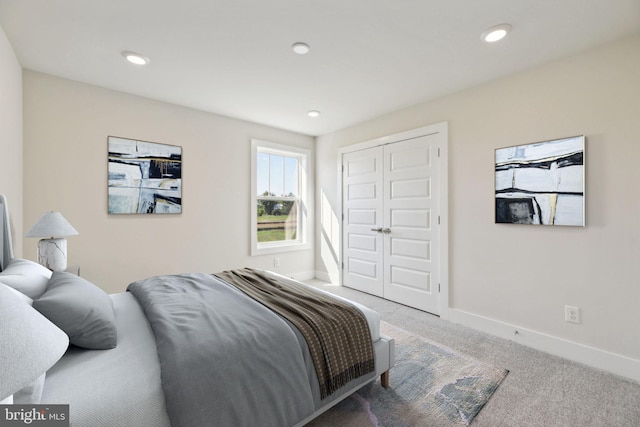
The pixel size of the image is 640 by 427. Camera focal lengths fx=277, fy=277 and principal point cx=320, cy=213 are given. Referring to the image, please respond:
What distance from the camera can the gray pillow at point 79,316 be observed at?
1207 millimetres

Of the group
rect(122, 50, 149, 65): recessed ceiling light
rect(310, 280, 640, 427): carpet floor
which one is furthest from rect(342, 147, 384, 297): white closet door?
rect(122, 50, 149, 65): recessed ceiling light

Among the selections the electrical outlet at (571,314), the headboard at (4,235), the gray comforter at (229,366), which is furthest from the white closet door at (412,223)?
the headboard at (4,235)

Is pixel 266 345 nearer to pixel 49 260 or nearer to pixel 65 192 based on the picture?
pixel 49 260

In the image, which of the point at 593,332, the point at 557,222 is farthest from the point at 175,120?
the point at 593,332

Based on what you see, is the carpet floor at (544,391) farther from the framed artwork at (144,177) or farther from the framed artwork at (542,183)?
the framed artwork at (144,177)

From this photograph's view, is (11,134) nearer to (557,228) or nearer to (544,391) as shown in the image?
(544,391)

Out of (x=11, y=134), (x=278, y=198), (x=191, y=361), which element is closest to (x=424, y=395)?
(x=191, y=361)

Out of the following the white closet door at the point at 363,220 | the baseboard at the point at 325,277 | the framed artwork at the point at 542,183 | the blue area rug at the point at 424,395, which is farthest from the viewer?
the baseboard at the point at 325,277

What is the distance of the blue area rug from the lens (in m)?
1.64

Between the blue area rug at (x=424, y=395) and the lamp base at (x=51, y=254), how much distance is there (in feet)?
7.97

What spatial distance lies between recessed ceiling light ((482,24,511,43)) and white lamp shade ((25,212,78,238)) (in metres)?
3.64

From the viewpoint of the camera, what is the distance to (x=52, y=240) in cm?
237

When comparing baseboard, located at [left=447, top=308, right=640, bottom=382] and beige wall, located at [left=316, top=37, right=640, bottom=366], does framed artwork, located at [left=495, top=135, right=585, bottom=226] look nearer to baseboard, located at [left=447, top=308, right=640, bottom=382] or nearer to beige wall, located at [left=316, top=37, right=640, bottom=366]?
beige wall, located at [left=316, top=37, right=640, bottom=366]

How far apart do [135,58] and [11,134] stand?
113 centimetres
